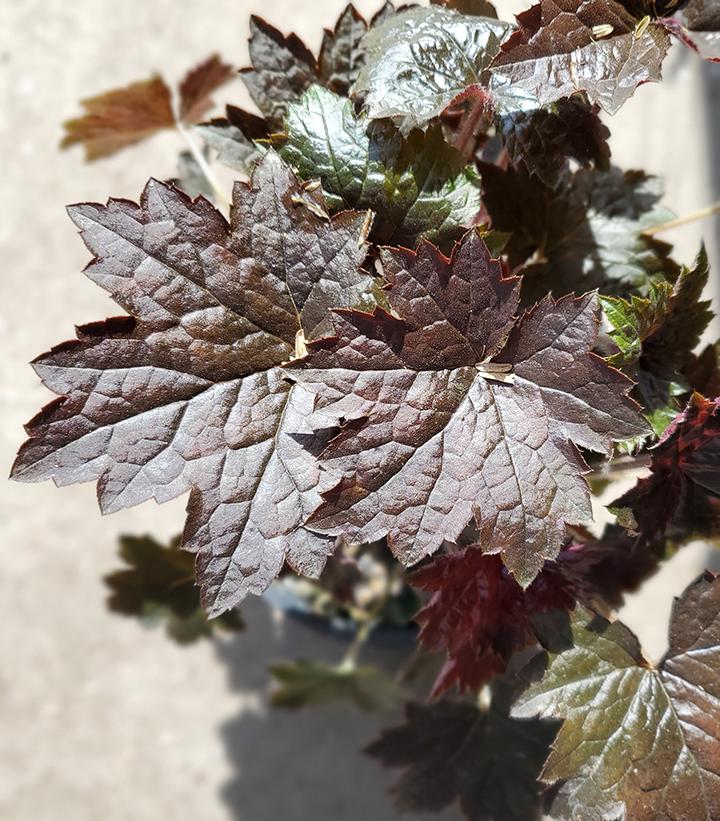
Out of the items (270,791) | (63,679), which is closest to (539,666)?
(270,791)

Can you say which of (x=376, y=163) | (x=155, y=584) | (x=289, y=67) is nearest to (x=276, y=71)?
(x=289, y=67)

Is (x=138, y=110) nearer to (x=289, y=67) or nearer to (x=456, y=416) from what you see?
(x=289, y=67)

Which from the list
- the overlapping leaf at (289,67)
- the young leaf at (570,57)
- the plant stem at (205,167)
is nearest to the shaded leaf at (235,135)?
the overlapping leaf at (289,67)

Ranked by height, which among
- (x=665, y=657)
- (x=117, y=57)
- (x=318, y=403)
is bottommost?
(x=665, y=657)

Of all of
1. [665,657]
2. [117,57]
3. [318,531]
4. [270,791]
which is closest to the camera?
[318,531]

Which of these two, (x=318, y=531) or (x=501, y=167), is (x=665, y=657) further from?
(x=501, y=167)

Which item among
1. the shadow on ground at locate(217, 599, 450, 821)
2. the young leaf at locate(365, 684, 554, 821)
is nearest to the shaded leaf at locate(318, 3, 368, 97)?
the young leaf at locate(365, 684, 554, 821)
